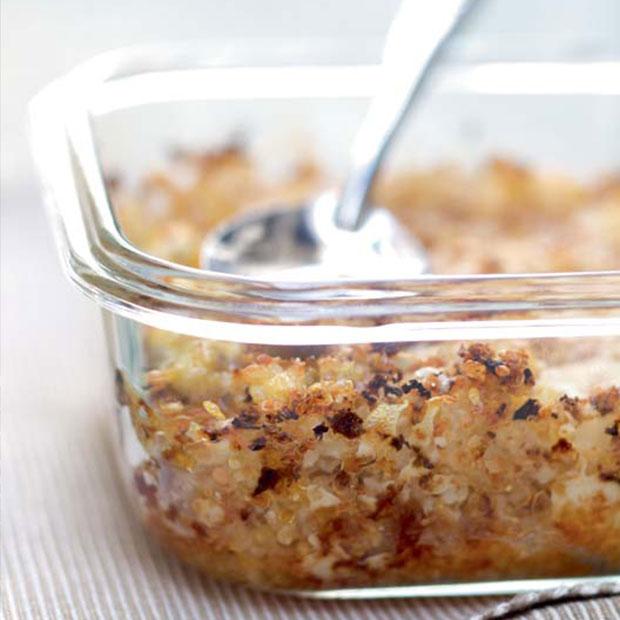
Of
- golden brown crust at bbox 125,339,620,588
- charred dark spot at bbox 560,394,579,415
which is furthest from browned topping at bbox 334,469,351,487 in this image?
charred dark spot at bbox 560,394,579,415

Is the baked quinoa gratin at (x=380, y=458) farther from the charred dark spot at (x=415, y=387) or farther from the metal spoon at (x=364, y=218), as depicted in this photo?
the metal spoon at (x=364, y=218)

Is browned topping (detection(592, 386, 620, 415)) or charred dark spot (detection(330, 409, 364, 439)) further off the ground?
browned topping (detection(592, 386, 620, 415))

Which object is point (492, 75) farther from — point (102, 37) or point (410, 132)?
point (102, 37)

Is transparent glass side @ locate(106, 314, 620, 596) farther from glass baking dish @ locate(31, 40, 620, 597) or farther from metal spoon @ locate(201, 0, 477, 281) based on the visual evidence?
metal spoon @ locate(201, 0, 477, 281)

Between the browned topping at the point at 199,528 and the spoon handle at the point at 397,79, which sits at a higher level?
the spoon handle at the point at 397,79

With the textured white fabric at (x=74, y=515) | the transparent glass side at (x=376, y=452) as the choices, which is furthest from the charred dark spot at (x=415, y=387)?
the textured white fabric at (x=74, y=515)

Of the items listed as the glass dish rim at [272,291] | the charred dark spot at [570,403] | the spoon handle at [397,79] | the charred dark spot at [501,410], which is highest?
the spoon handle at [397,79]

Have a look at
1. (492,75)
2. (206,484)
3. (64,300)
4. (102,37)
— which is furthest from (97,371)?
(102,37)
